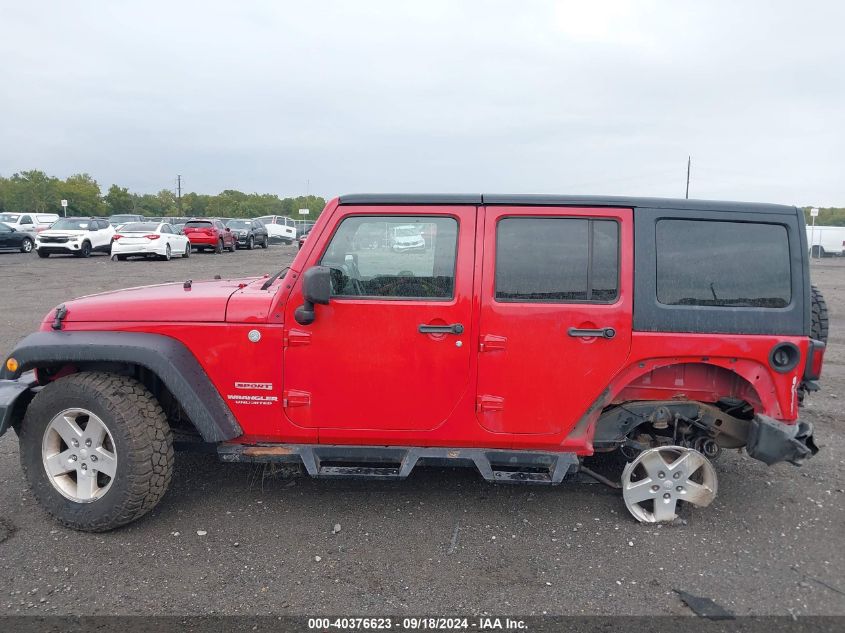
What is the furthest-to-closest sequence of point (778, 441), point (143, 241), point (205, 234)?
point (205, 234) < point (143, 241) < point (778, 441)

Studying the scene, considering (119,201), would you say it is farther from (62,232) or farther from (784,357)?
(784,357)

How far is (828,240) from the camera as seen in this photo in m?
35.5

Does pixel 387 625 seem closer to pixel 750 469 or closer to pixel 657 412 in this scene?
pixel 657 412

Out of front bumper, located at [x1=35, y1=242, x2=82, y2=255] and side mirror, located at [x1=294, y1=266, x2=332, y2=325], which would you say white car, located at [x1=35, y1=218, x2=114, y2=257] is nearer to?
front bumper, located at [x1=35, y1=242, x2=82, y2=255]

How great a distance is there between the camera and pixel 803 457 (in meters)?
3.41

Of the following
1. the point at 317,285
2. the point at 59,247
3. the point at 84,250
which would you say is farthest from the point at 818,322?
the point at 59,247

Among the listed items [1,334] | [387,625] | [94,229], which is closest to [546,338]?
[387,625]

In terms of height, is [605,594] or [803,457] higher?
[803,457]

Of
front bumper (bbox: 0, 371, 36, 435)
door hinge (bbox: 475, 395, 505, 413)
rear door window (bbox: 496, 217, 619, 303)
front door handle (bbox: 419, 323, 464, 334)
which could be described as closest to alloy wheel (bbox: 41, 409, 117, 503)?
front bumper (bbox: 0, 371, 36, 435)

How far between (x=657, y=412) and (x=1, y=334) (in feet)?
29.2

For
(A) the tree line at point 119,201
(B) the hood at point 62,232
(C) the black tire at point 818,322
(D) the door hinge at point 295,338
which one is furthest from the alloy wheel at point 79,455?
(A) the tree line at point 119,201

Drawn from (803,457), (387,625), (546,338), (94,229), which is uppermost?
(94,229)

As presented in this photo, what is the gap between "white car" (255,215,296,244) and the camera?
43.2 metres

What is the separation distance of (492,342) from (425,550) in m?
1.17
